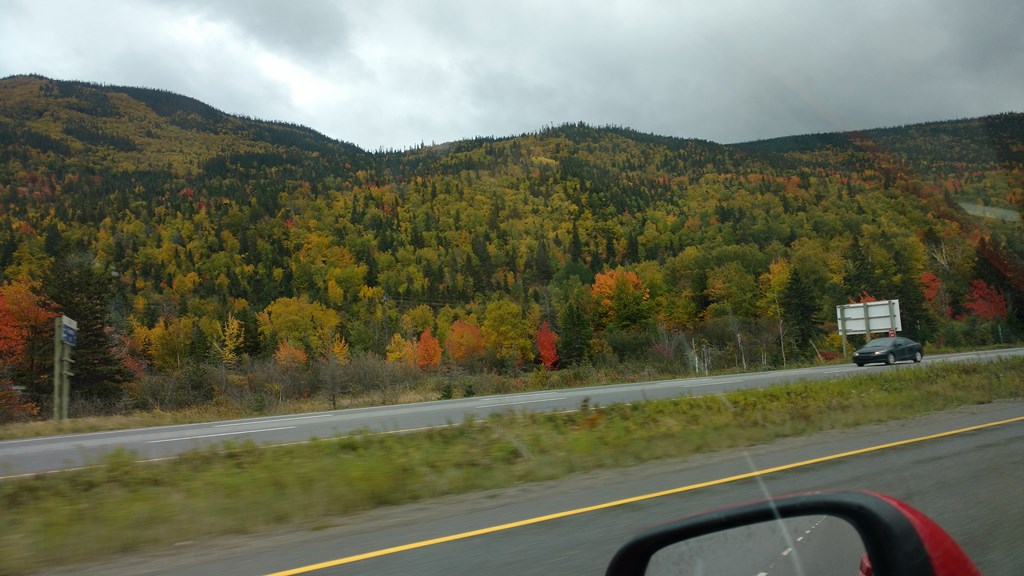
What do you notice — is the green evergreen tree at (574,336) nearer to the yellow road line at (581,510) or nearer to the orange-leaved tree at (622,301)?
the orange-leaved tree at (622,301)

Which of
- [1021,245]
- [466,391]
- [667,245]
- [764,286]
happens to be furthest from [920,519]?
[667,245]

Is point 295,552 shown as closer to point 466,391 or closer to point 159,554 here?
point 159,554

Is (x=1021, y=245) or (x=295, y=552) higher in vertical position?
(x=1021, y=245)

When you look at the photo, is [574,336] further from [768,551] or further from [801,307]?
[768,551]

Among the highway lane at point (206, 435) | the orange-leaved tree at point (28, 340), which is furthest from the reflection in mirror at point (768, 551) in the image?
the orange-leaved tree at point (28, 340)

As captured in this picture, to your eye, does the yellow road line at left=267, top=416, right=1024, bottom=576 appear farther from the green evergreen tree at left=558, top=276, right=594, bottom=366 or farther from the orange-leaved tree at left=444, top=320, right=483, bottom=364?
the orange-leaved tree at left=444, top=320, right=483, bottom=364
